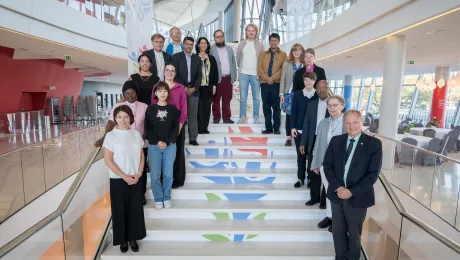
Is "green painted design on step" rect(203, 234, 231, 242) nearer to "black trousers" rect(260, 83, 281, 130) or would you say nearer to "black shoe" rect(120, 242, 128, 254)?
"black shoe" rect(120, 242, 128, 254)

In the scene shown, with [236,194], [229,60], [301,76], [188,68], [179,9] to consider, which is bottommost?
[236,194]

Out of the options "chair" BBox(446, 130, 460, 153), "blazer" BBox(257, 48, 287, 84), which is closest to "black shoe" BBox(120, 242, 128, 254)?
"blazer" BBox(257, 48, 287, 84)

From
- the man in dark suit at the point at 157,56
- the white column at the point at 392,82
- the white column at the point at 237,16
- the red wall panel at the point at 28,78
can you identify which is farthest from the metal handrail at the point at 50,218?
the white column at the point at 237,16

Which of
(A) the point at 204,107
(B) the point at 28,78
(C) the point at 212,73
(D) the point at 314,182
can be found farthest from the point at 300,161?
(B) the point at 28,78

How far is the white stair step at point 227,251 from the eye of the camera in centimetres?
330

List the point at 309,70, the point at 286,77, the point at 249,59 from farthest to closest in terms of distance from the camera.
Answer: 1. the point at 249,59
2. the point at 286,77
3. the point at 309,70

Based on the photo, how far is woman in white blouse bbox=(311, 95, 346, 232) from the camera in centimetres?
326

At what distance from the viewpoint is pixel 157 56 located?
455 cm

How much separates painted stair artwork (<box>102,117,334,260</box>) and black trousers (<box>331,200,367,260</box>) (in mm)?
340

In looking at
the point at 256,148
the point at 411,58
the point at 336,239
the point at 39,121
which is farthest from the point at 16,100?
the point at 411,58

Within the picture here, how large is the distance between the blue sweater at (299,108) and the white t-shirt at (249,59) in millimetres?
1607

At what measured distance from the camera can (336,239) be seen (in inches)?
122

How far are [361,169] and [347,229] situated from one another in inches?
26.2

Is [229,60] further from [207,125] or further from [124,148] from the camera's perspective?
[124,148]
